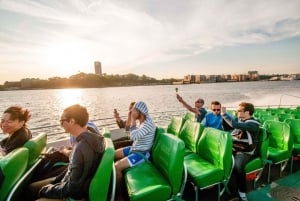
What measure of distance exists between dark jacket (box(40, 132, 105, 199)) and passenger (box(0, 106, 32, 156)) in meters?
0.88

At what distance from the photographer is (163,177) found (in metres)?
2.55

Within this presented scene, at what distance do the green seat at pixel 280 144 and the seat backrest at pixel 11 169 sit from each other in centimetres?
346

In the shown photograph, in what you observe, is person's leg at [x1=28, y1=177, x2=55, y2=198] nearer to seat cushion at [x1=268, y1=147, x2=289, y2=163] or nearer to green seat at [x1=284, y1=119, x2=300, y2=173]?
seat cushion at [x1=268, y1=147, x2=289, y2=163]

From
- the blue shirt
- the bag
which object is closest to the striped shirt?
the bag

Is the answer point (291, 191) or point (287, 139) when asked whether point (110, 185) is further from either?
point (287, 139)

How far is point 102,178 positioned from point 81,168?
0.68ft

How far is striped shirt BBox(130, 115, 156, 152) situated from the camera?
119 inches

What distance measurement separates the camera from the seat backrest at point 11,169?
1.89 meters

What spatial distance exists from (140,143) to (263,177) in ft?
7.28

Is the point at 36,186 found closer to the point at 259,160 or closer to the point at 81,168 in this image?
the point at 81,168

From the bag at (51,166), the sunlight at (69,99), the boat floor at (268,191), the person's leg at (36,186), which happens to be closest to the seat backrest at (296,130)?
the boat floor at (268,191)

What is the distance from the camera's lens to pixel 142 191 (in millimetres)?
2221

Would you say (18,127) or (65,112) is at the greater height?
(65,112)

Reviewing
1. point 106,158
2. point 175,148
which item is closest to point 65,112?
point 106,158
